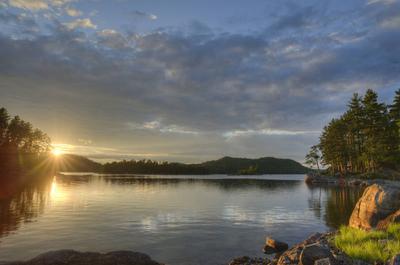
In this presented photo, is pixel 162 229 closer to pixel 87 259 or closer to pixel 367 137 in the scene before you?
pixel 87 259

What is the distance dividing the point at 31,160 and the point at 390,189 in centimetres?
19396

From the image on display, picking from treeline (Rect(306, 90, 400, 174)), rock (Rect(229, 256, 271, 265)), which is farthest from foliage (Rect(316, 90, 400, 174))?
rock (Rect(229, 256, 271, 265))

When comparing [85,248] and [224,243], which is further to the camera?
[224,243]

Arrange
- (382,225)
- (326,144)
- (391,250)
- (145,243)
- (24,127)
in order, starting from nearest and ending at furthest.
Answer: (391,250)
(382,225)
(145,243)
(326,144)
(24,127)

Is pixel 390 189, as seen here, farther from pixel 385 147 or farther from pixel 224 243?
pixel 385 147

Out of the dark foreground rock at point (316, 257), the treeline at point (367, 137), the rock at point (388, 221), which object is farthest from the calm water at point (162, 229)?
the treeline at point (367, 137)

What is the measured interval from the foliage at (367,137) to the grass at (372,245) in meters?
74.8

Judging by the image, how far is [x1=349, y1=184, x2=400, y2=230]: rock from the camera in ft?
74.1

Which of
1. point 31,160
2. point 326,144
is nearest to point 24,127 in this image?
point 31,160

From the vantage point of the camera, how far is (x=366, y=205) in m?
23.9

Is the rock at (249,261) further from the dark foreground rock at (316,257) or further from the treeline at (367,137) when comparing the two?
the treeline at (367,137)

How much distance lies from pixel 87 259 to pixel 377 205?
819 inches

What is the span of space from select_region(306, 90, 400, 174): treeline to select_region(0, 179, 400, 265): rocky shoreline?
67246mm

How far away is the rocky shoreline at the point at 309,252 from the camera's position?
44.4 feet
